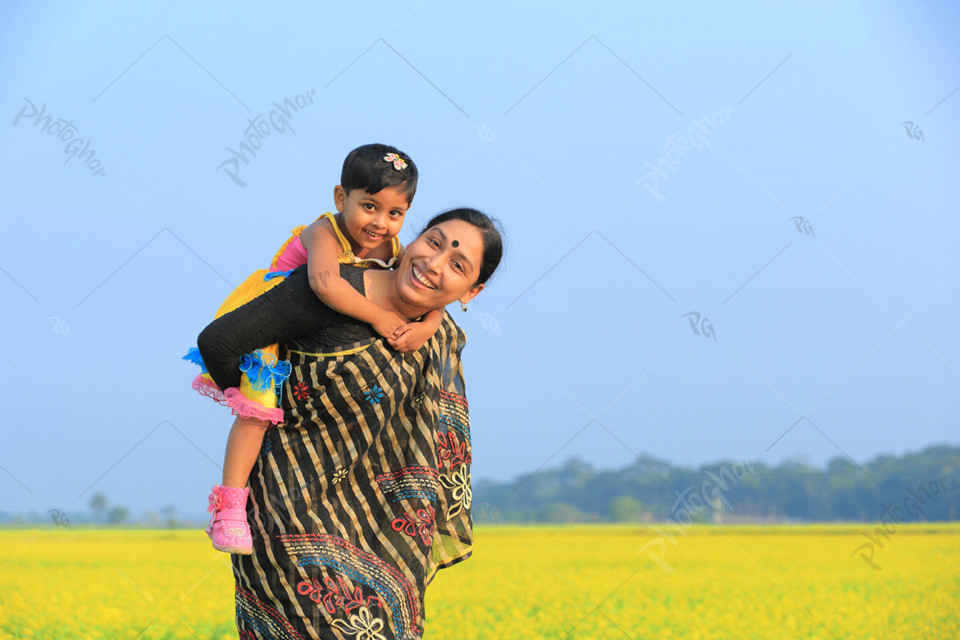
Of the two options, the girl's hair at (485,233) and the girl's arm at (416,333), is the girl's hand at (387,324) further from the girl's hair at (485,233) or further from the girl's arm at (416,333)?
the girl's hair at (485,233)

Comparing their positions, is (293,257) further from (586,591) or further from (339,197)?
(586,591)

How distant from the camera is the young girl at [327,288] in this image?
316 centimetres

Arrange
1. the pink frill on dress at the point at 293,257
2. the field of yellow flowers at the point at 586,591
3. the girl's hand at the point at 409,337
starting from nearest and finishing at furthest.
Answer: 1. the girl's hand at the point at 409,337
2. the pink frill on dress at the point at 293,257
3. the field of yellow flowers at the point at 586,591

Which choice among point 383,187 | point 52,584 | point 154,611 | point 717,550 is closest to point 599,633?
point 154,611

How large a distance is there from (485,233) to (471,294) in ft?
0.75

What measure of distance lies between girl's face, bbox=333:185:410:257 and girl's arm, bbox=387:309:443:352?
14.8 inches

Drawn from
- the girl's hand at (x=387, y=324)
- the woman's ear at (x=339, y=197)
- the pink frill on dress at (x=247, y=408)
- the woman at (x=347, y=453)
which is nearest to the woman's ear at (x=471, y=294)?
the woman at (x=347, y=453)

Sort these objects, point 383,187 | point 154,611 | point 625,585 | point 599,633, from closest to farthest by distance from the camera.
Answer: point 383,187 → point 599,633 → point 154,611 → point 625,585

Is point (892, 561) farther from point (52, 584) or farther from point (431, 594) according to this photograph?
point (52, 584)

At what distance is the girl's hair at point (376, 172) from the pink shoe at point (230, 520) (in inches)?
44.5

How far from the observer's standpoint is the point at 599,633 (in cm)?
701

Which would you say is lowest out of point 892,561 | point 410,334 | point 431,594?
point 431,594

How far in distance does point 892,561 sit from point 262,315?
10.1 m

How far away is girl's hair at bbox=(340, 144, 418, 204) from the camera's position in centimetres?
338
